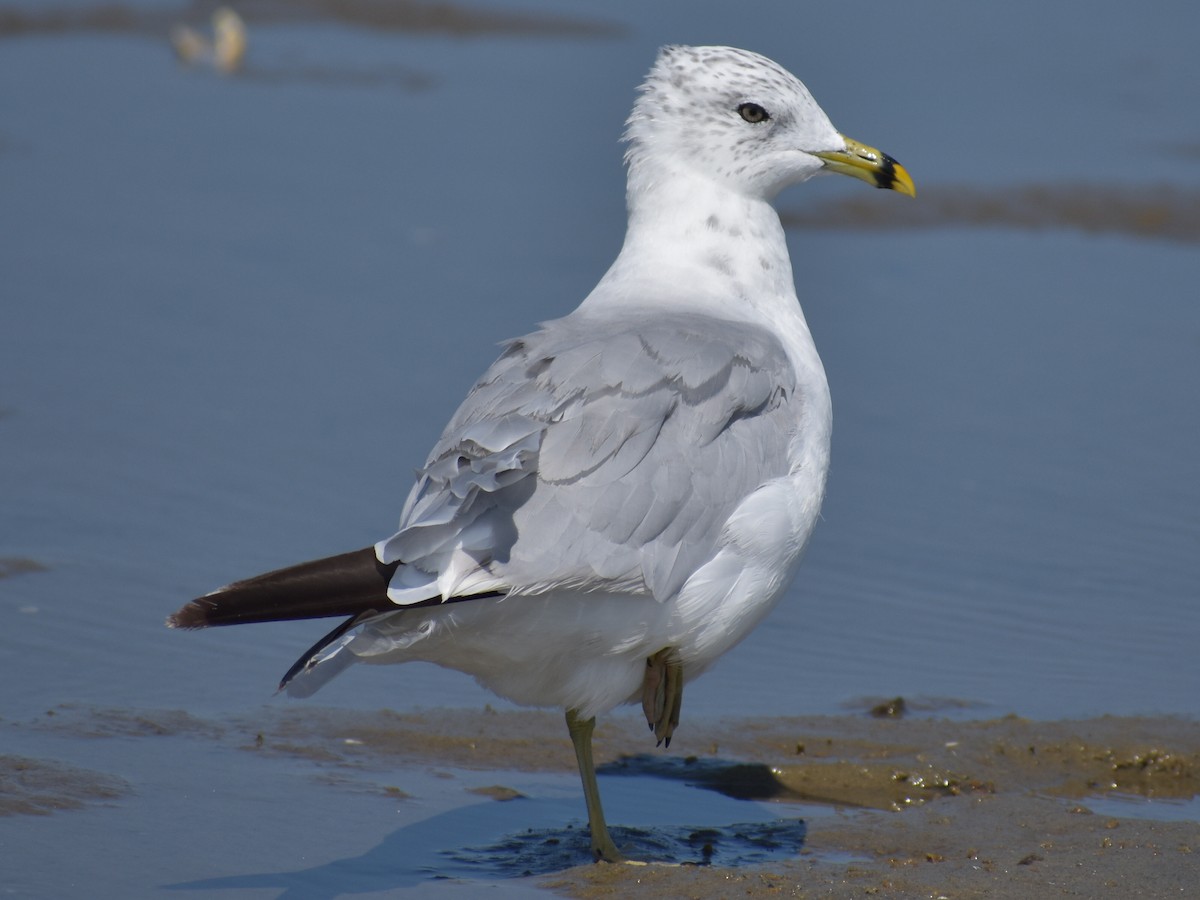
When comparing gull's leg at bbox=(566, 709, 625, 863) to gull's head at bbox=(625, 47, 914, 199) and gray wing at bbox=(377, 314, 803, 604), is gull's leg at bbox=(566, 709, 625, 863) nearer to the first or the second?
gray wing at bbox=(377, 314, 803, 604)

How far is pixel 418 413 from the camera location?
6926 mm

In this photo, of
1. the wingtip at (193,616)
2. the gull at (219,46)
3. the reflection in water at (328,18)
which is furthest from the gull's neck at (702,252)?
the reflection in water at (328,18)

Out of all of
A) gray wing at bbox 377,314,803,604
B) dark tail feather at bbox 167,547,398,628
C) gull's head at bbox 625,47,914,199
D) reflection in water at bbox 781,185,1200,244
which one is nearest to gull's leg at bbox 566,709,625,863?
gray wing at bbox 377,314,803,604

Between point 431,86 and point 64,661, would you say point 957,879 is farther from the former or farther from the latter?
point 431,86

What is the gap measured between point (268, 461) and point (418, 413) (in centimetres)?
69

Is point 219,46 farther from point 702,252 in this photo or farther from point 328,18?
point 702,252

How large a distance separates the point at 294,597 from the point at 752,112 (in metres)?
2.01

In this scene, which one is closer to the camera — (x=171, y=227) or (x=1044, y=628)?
(x=1044, y=628)

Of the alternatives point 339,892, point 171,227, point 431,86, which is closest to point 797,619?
point 339,892

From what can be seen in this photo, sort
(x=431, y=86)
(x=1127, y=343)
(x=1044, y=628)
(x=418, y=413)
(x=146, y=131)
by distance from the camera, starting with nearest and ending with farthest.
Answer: (x=1044, y=628) → (x=418, y=413) → (x=1127, y=343) → (x=146, y=131) → (x=431, y=86)

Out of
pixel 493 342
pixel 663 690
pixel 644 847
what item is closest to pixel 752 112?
pixel 663 690

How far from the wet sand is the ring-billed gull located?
46cm

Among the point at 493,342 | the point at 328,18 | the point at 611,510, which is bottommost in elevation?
the point at 611,510

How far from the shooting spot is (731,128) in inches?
189
